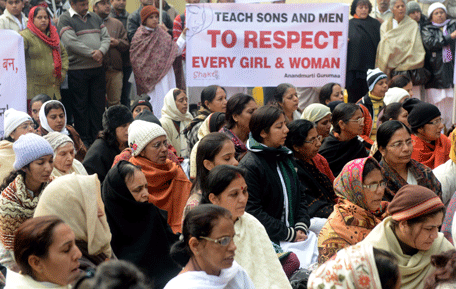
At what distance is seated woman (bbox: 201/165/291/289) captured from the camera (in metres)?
4.11

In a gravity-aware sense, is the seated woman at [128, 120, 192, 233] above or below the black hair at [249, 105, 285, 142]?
below

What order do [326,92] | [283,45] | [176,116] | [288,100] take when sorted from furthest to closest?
[283,45], [326,92], [176,116], [288,100]

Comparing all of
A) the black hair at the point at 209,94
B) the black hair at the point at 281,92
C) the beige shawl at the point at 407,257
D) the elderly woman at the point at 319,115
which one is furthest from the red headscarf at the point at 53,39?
the beige shawl at the point at 407,257

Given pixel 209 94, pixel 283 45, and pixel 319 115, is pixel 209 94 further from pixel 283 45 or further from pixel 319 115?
pixel 283 45

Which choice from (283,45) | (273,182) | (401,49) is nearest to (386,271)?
(273,182)

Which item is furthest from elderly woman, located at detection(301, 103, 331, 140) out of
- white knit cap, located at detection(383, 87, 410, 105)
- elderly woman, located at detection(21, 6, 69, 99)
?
elderly woman, located at detection(21, 6, 69, 99)

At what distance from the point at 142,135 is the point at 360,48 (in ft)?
17.6

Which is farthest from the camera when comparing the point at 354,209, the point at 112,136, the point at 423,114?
the point at 112,136

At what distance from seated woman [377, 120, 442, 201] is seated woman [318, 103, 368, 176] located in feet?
4.09

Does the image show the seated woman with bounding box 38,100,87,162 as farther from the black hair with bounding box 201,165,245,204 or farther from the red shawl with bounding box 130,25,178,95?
the black hair with bounding box 201,165,245,204

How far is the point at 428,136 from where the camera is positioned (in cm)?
624

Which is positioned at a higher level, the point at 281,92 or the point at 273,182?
A: the point at 273,182

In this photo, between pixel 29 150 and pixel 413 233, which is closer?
pixel 413 233

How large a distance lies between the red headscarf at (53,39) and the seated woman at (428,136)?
5120 mm
